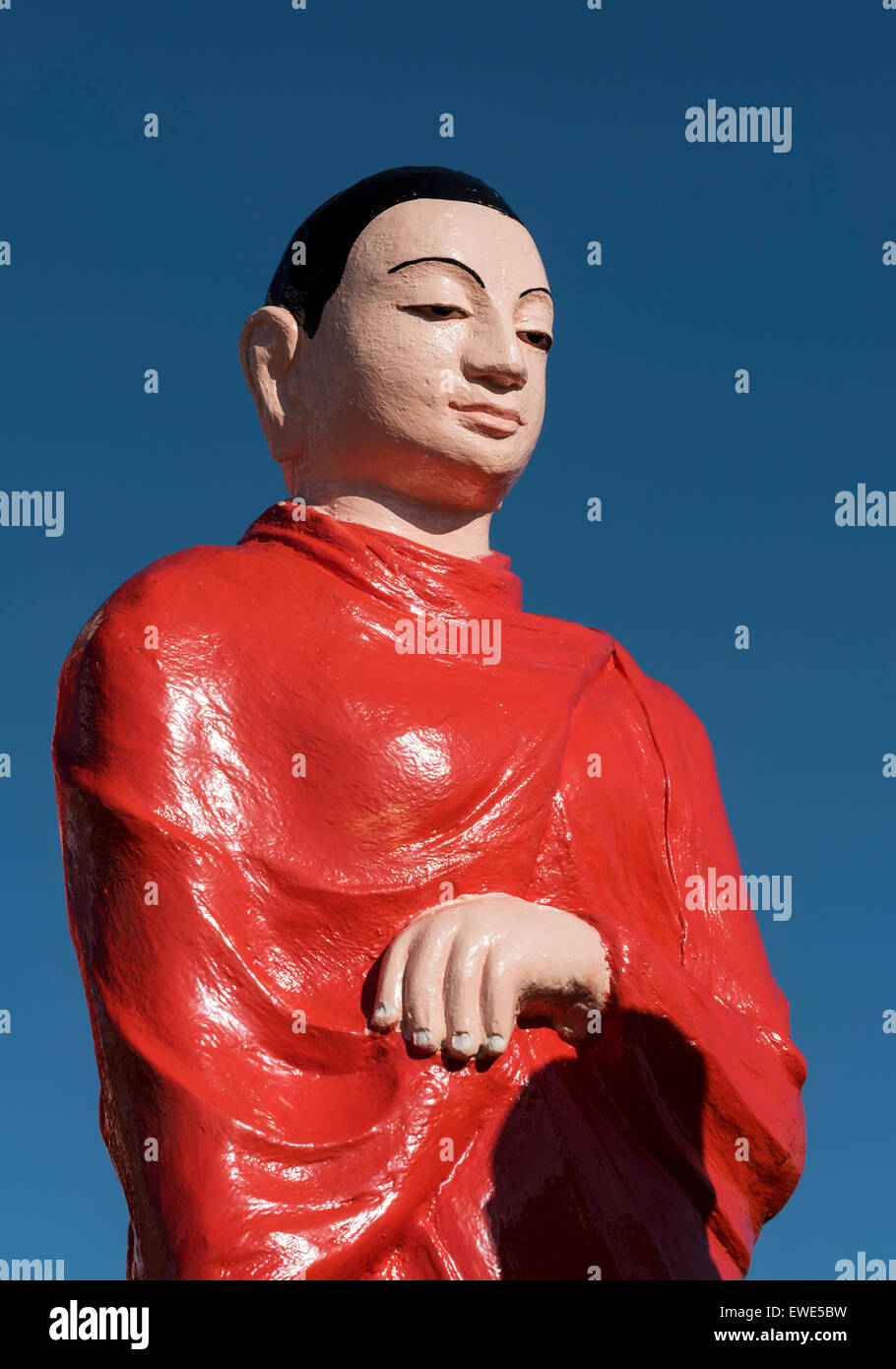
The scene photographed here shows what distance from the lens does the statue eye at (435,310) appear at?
26.0ft

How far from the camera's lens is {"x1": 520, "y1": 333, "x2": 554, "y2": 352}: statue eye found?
8.23m

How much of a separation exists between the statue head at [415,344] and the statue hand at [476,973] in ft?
6.12

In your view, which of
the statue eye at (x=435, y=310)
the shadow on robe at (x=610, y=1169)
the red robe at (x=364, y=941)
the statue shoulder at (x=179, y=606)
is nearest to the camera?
the red robe at (x=364, y=941)

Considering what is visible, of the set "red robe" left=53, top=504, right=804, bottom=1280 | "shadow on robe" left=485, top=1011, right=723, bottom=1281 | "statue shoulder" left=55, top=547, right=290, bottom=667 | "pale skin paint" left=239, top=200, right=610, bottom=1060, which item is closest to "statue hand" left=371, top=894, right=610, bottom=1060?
"red robe" left=53, top=504, right=804, bottom=1280

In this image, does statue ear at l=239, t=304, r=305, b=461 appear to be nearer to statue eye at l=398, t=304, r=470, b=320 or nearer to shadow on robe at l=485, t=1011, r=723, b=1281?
statue eye at l=398, t=304, r=470, b=320

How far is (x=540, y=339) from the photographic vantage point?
326 inches

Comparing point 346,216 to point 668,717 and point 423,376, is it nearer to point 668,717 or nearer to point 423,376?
point 423,376

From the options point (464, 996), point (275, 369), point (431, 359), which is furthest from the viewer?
point (275, 369)

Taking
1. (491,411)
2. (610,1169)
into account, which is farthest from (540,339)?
(610,1169)

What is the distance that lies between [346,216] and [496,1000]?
3.15 meters

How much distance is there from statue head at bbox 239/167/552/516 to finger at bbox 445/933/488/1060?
2.01m

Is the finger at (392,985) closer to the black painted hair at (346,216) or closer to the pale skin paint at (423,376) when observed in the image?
the pale skin paint at (423,376)

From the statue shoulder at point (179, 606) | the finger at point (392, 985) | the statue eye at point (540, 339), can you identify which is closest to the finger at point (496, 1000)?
the finger at point (392, 985)

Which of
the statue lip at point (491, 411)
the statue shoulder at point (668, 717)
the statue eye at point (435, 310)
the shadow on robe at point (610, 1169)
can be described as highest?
the statue eye at point (435, 310)
